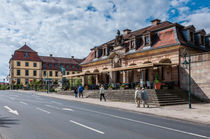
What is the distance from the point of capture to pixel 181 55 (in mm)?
24641

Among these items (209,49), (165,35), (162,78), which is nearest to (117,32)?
(165,35)

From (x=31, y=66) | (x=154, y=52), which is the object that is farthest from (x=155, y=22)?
(x=31, y=66)

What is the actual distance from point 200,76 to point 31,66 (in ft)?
217

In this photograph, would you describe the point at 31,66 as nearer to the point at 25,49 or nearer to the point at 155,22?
the point at 25,49

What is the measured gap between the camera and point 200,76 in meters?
22.6

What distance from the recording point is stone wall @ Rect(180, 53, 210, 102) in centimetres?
2184

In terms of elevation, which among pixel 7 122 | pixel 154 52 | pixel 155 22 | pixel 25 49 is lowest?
pixel 7 122

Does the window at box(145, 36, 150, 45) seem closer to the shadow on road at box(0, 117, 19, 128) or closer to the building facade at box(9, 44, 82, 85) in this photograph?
the shadow on road at box(0, 117, 19, 128)

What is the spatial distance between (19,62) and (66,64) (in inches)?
697

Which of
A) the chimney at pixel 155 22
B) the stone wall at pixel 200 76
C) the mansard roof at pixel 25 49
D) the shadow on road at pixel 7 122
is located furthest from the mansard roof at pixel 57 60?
the shadow on road at pixel 7 122

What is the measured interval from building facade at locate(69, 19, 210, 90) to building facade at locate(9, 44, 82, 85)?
43447 mm

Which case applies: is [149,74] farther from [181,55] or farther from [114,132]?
[114,132]

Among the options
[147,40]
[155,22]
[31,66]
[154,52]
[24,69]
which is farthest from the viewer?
[31,66]

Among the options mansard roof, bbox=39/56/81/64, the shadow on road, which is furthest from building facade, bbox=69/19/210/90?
mansard roof, bbox=39/56/81/64
